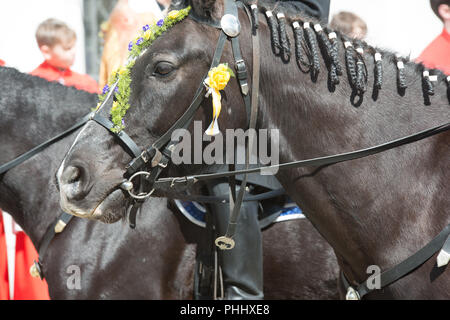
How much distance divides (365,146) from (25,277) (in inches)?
142

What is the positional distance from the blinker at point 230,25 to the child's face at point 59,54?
3563mm

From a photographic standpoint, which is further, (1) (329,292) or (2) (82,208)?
(1) (329,292)

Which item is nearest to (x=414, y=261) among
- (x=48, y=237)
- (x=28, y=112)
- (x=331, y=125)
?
(x=331, y=125)

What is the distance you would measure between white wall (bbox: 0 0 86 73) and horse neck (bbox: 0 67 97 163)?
13.9ft

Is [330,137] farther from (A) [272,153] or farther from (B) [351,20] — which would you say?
(B) [351,20]

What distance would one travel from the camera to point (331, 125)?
2.40 m

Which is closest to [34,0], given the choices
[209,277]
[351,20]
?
[351,20]

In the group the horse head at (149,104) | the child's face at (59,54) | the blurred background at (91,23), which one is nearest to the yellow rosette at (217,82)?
the horse head at (149,104)

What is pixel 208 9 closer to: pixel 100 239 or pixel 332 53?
pixel 332 53

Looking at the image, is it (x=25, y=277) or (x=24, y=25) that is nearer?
(x=25, y=277)

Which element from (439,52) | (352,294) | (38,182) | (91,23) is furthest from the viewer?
(91,23)

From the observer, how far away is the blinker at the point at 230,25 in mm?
2344

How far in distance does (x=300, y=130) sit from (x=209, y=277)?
1.53 meters

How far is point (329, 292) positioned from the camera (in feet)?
12.1
